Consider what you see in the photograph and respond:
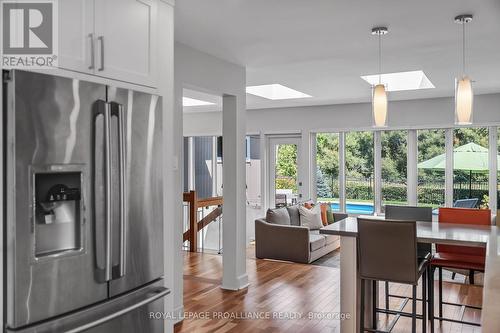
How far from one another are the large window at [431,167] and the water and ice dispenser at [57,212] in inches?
261

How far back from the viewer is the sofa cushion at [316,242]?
6275 mm

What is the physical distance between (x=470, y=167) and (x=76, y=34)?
676 cm

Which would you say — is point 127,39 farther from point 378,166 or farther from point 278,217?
point 378,166

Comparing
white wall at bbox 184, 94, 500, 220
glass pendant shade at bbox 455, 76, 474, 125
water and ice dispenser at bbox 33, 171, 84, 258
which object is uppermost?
white wall at bbox 184, 94, 500, 220

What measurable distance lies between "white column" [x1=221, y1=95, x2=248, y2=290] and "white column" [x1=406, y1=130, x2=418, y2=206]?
3.92m

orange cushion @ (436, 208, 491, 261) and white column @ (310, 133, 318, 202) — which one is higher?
white column @ (310, 133, 318, 202)

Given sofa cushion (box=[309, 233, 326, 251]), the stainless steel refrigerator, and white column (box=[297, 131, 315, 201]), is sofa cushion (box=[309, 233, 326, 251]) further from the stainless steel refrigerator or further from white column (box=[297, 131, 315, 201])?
the stainless steel refrigerator

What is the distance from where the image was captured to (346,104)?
7969mm

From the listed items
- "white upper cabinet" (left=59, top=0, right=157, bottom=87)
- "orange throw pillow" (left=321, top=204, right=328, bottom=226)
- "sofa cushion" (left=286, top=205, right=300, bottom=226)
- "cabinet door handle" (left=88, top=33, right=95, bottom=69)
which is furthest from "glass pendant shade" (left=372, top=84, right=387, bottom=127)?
"orange throw pillow" (left=321, top=204, right=328, bottom=226)

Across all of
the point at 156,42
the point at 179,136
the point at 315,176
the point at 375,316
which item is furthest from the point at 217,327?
the point at 315,176

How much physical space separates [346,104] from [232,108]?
3734 millimetres

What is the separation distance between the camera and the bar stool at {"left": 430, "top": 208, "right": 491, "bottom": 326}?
3.55 metres

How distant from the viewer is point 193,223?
685 centimetres

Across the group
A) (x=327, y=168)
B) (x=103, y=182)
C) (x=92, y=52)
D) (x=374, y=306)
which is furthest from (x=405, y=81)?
(x=103, y=182)
